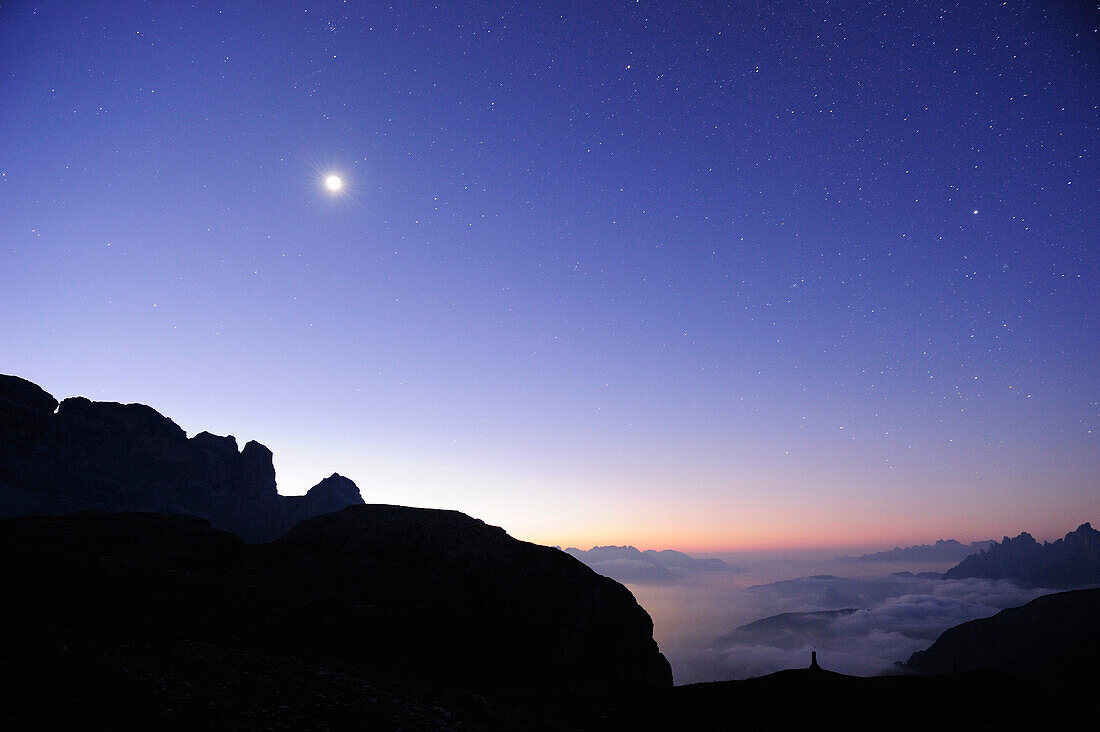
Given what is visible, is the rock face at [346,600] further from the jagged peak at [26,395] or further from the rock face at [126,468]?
the jagged peak at [26,395]

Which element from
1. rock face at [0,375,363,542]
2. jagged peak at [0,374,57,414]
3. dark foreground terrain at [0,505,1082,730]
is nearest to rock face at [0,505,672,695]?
dark foreground terrain at [0,505,1082,730]

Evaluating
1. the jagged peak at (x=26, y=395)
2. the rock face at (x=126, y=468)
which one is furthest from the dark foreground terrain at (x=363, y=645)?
the jagged peak at (x=26, y=395)

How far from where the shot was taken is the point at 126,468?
13600 centimetres

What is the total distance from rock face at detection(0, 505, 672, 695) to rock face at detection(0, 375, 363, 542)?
10327cm

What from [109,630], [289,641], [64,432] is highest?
[64,432]

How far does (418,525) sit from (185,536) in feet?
71.9

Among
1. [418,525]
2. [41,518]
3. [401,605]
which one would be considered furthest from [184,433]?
[401,605]

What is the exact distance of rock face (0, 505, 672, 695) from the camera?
2927 centimetres

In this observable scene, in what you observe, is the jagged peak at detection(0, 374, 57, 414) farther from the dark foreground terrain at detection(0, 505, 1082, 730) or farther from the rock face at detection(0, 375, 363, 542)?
the dark foreground terrain at detection(0, 505, 1082, 730)

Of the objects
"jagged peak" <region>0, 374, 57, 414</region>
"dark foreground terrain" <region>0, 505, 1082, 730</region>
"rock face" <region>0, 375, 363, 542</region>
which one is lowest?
"dark foreground terrain" <region>0, 505, 1082, 730</region>

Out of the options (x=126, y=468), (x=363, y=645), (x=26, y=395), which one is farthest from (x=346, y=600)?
(x=26, y=395)

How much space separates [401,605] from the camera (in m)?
43.7

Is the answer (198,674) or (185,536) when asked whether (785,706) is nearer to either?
(198,674)

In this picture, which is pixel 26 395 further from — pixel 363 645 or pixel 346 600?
pixel 363 645
